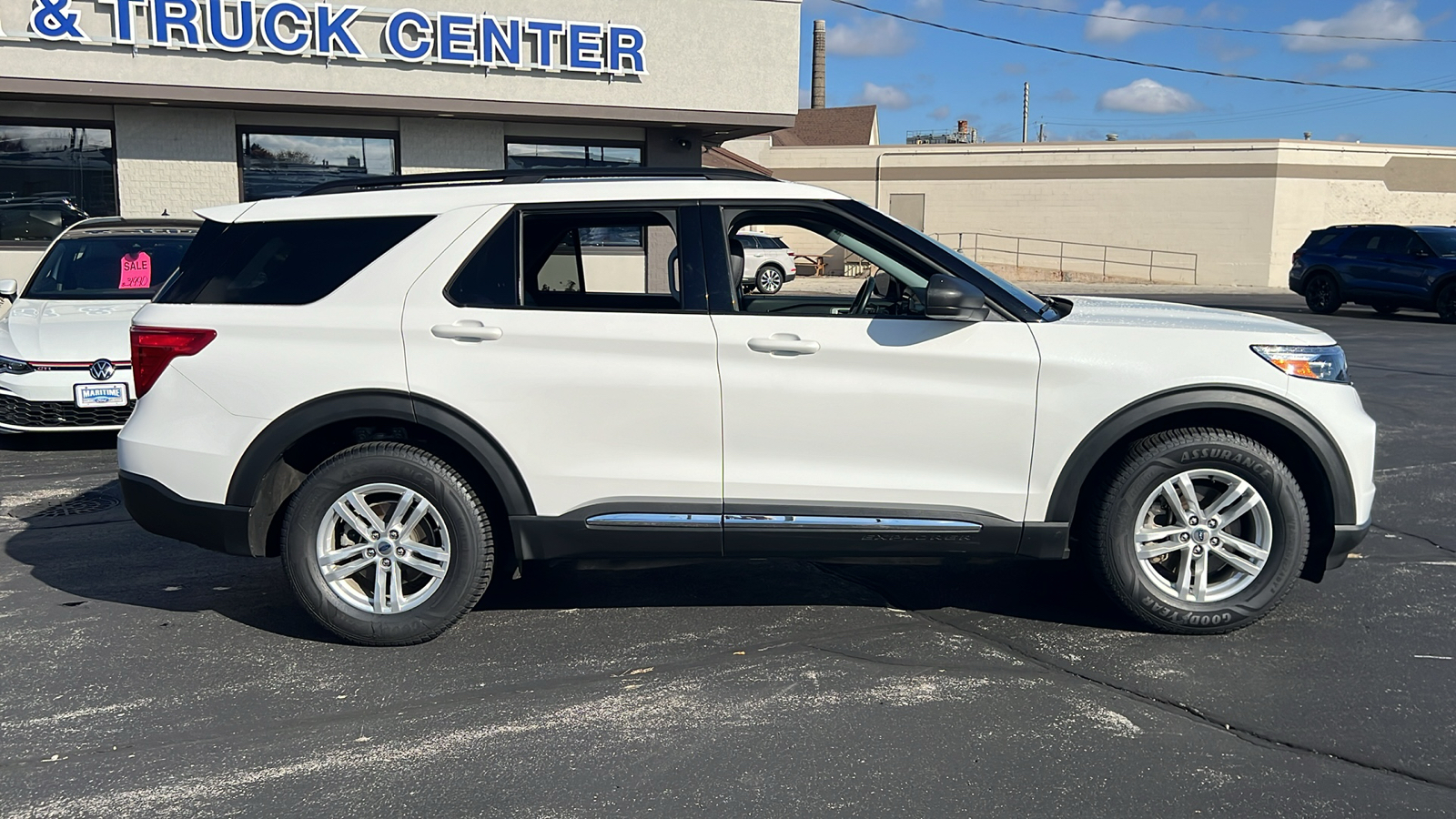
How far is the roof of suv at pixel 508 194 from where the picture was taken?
4.55 metres

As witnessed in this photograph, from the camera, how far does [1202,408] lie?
4426 millimetres

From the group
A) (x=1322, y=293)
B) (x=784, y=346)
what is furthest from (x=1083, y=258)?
(x=784, y=346)

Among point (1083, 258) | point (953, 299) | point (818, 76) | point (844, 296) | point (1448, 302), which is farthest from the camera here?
point (818, 76)

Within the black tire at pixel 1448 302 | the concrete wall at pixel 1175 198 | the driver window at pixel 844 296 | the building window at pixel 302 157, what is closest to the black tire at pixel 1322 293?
the black tire at pixel 1448 302

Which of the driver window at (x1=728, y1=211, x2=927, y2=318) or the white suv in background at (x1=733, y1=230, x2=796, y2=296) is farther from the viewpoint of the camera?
the white suv in background at (x1=733, y1=230, x2=796, y2=296)

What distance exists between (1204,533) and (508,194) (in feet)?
10.2

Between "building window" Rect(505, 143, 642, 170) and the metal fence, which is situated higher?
"building window" Rect(505, 143, 642, 170)

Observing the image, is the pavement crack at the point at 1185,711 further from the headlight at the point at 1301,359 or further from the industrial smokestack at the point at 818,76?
the industrial smokestack at the point at 818,76

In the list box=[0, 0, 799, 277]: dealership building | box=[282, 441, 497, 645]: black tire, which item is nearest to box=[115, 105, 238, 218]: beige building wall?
box=[0, 0, 799, 277]: dealership building

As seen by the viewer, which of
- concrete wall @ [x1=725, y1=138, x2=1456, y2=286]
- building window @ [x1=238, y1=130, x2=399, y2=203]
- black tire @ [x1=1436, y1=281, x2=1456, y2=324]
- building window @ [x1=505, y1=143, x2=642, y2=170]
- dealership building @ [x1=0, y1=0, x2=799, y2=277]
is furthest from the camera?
concrete wall @ [x1=725, y1=138, x2=1456, y2=286]

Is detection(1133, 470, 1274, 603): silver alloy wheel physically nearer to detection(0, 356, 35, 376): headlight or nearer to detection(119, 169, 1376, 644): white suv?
detection(119, 169, 1376, 644): white suv

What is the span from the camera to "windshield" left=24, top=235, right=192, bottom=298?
361 inches

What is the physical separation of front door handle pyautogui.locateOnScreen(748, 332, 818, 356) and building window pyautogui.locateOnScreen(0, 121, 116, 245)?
14.1m

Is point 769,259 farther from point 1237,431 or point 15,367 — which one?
point 1237,431
